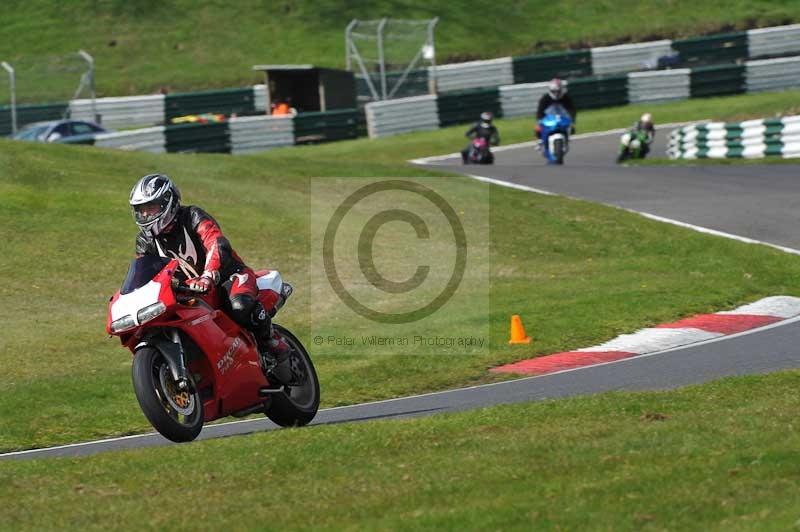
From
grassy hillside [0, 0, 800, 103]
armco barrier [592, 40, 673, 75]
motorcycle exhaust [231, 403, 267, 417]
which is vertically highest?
grassy hillside [0, 0, 800, 103]

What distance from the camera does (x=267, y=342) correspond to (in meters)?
9.15

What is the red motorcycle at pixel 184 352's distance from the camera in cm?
804

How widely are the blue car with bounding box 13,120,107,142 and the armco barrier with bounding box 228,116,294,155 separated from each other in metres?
3.46

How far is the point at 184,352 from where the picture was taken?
334 inches

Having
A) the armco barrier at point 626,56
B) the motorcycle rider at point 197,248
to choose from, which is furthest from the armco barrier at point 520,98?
the motorcycle rider at point 197,248

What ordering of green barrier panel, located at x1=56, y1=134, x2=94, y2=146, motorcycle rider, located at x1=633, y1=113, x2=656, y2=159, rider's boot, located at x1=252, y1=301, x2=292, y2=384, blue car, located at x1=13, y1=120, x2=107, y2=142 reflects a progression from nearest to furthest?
rider's boot, located at x1=252, y1=301, x2=292, y2=384
motorcycle rider, located at x1=633, y1=113, x2=656, y2=159
green barrier panel, located at x1=56, y1=134, x2=94, y2=146
blue car, located at x1=13, y1=120, x2=107, y2=142

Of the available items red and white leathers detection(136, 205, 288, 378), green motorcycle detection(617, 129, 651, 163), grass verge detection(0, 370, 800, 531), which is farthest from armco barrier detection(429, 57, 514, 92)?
grass verge detection(0, 370, 800, 531)

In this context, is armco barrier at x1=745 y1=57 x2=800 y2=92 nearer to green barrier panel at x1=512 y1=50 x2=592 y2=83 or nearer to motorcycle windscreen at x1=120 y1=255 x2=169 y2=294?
green barrier panel at x1=512 y1=50 x2=592 y2=83

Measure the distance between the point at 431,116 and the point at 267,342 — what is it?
28.9 metres

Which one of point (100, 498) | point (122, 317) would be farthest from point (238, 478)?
point (122, 317)

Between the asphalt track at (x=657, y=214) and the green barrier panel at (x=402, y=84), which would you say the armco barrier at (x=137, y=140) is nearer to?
the asphalt track at (x=657, y=214)

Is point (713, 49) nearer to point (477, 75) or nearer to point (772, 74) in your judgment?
point (772, 74)

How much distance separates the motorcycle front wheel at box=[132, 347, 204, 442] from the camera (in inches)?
314

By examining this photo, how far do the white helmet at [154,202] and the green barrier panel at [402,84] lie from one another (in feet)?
99.3
